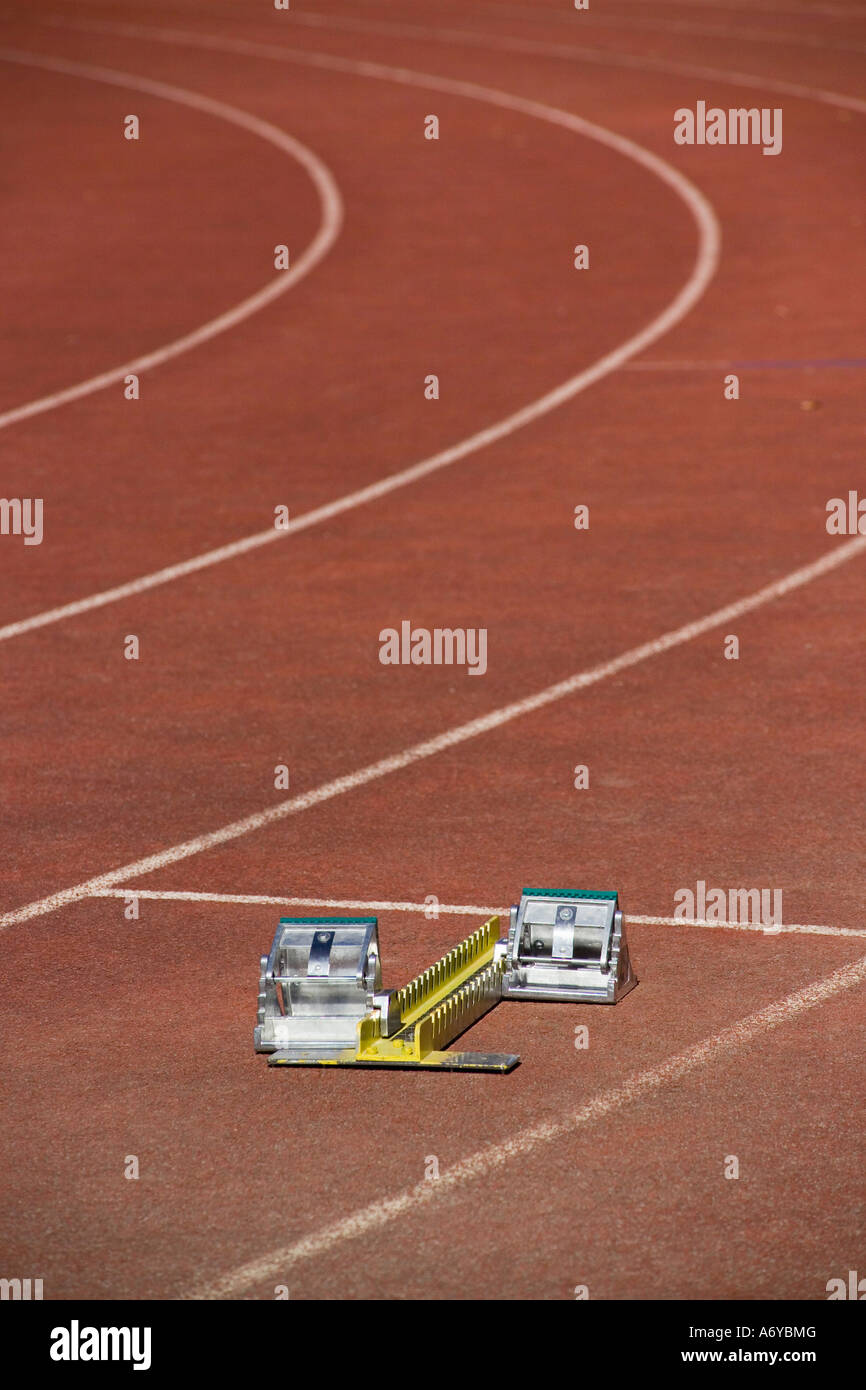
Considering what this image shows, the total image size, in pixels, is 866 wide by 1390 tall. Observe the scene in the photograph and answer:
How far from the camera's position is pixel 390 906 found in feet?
25.3

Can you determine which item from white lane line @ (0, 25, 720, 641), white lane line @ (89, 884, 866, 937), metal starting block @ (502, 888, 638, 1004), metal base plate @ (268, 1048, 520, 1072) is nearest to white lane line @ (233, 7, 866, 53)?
white lane line @ (0, 25, 720, 641)

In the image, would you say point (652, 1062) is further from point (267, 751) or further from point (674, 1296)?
point (267, 751)

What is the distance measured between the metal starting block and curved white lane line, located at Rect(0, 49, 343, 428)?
9.37 meters

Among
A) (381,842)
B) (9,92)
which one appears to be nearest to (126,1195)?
(381,842)

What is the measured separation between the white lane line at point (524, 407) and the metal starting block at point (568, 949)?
5012 millimetres

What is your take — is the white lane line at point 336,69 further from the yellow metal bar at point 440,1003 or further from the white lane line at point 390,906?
the yellow metal bar at point 440,1003

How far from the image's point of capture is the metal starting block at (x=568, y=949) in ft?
22.4

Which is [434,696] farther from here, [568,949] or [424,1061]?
[424,1061]

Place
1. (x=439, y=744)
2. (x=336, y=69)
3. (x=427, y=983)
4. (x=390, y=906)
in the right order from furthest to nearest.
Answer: (x=336, y=69), (x=439, y=744), (x=390, y=906), (x=427, y=983)

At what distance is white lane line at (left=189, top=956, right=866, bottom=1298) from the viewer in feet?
17.6

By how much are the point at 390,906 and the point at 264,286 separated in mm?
12097

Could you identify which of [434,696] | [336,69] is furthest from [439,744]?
[336,69]

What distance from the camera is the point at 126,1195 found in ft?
18.8

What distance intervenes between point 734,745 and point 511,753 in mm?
1009
